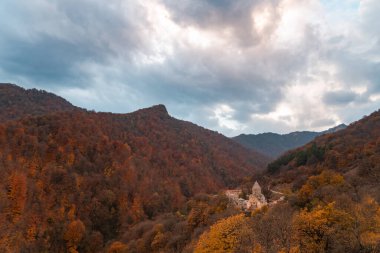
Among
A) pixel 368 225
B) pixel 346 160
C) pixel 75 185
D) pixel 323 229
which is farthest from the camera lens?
pixel 75 185

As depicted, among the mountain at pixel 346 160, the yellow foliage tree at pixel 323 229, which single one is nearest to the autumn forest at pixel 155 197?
the yellow foliage tree at pixel 323 229

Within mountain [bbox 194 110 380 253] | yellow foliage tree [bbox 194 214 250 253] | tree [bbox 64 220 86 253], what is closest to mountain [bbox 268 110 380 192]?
mountain [bbox 194 110 380 253]

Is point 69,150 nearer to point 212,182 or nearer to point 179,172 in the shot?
point 179,172

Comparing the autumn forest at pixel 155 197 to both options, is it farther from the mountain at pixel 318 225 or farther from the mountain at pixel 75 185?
the mountain at pixel 75 185

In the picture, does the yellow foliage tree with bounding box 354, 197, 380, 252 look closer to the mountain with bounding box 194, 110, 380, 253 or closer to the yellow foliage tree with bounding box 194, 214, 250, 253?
the mountain with bounding box 194, 110, 380, 253

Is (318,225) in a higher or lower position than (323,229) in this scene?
higher

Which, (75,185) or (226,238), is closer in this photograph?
(226,238)

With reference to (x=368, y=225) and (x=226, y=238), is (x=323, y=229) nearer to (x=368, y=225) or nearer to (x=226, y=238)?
(x=368, y=225)

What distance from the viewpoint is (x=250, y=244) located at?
141ft

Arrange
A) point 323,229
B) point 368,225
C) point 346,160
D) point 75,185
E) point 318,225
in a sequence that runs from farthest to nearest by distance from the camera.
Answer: point 75,185, point 346,160, point 318,225, point 323,229, point 368,225

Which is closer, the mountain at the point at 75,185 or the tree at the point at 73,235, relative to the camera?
the tree at the point at 73,235

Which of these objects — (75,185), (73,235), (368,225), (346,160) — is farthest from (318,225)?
(75,185)

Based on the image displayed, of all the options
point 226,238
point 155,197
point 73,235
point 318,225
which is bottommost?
point 73,235

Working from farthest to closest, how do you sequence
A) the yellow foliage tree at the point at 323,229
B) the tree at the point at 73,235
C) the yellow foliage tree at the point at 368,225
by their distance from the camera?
the tree at the point at 73,235 → the yellow foliage tree at the point at 323,229 → the yellow foliage tree at the point at 368,225
